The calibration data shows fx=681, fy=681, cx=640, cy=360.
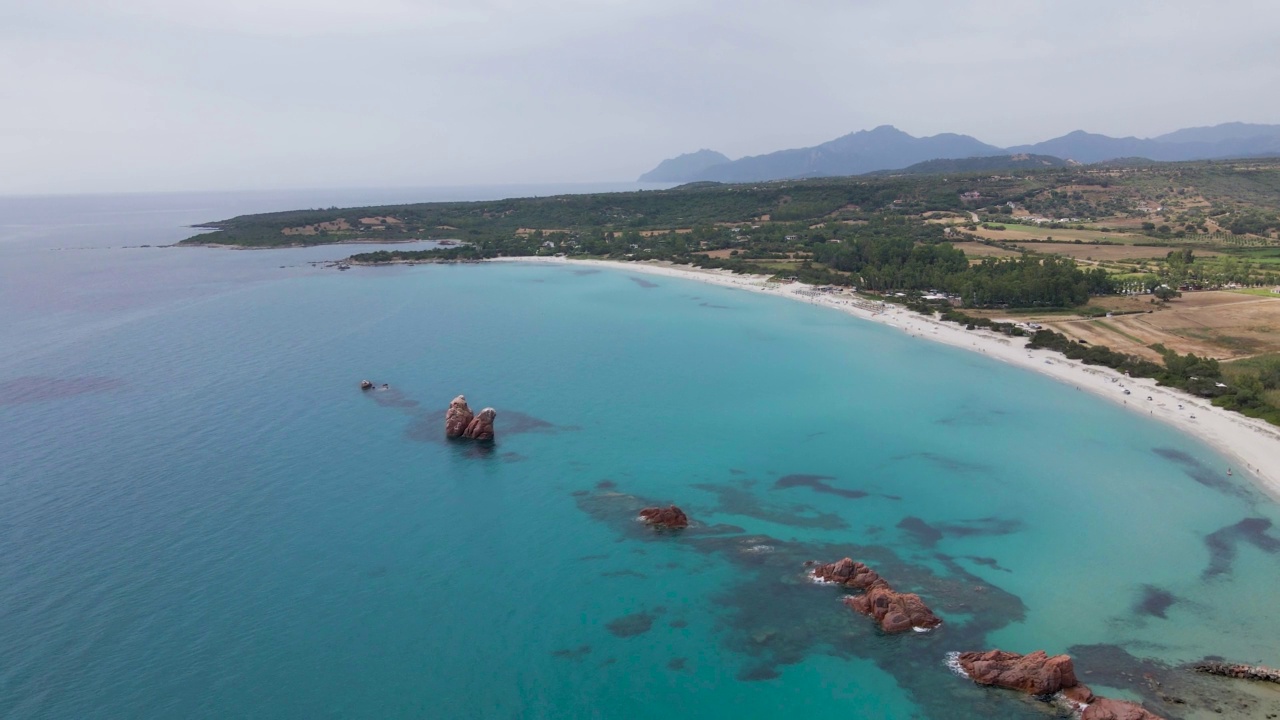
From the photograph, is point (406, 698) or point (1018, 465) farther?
point (1018, 465)

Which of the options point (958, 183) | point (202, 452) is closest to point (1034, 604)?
point (202, 452)

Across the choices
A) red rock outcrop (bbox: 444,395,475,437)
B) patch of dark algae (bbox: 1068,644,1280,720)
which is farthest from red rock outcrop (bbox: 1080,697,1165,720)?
red rock outcrop (bbox: 444,395,475,437)

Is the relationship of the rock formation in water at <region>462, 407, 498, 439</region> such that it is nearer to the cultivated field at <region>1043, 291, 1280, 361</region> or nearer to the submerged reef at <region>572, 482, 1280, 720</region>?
the submerged reef at <region>572, 482, 1280, 720</region>

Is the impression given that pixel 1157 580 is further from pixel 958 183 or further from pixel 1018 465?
pixel 958 183

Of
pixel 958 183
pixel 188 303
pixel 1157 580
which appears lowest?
pixel 1157 580

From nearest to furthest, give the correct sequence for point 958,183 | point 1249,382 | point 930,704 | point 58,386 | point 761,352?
point 930,704
point 1249,382
point 58,386
point 761,352
point 958,183

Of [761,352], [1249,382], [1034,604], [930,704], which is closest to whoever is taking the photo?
[930,704]

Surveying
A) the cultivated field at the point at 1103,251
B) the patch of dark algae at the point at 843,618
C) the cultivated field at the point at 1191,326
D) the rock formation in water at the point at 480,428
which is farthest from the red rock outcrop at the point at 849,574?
the cultivated field at the point at 1103,251
